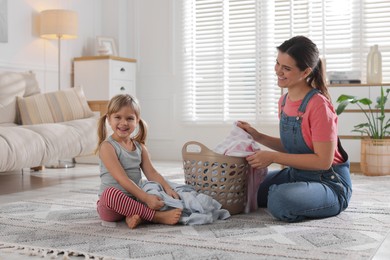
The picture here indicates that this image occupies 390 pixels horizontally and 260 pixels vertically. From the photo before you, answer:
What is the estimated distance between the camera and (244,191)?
7.55 ft

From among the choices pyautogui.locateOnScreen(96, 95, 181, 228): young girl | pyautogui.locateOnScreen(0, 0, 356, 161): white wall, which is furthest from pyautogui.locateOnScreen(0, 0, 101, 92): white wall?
pyautogui.locateOnScreen(96, 95, 181, 228): young girl

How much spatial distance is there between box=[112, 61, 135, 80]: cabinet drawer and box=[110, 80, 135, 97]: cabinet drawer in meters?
0.04

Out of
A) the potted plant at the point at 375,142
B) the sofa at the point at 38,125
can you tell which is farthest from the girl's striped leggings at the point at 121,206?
the potted plant at the point at 375,142

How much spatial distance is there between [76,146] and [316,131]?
1.92 meters

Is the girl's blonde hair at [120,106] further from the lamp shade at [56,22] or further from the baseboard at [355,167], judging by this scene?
the lamp shade at [56,22]

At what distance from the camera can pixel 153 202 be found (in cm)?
203

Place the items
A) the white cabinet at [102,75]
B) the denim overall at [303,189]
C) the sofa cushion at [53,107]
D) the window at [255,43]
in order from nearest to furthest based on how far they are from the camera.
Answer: the denim overall at [303,189], the sofa cushion at [53,107], the window at [255,43], the white cabinet at [102,75]

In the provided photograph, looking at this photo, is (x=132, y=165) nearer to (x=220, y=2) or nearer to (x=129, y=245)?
(x=129, y=245)

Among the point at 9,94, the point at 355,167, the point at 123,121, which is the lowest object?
the point at 355,167

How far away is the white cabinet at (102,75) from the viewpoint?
5035 mm

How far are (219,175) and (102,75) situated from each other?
3.11 m

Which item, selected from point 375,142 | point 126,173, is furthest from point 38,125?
point 375,142

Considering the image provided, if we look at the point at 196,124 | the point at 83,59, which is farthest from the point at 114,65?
the point at 196,124

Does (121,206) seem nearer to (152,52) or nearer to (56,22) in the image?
(56,22)
